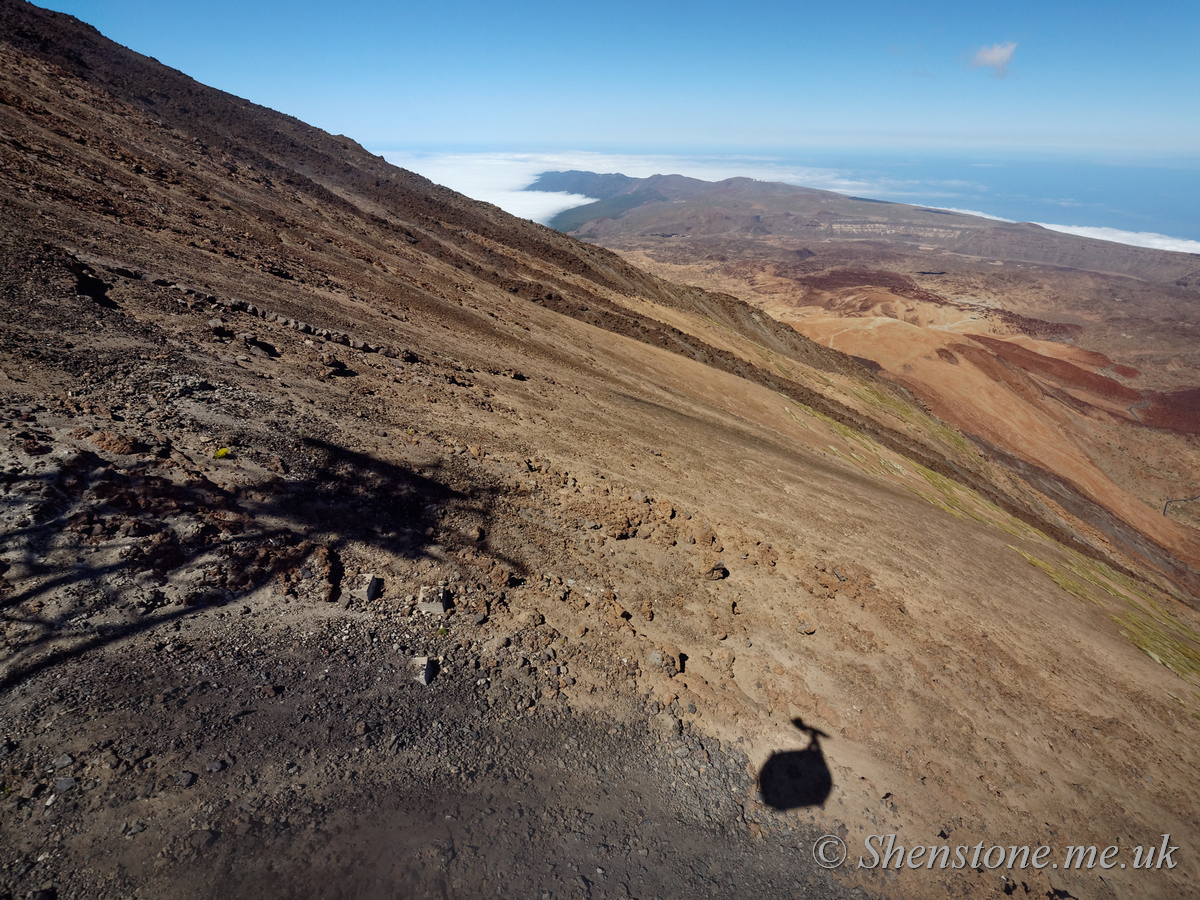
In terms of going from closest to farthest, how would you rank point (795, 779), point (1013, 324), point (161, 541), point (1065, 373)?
point (161, 541), point (795, 779), point (1065, 373), point (1013, 324)

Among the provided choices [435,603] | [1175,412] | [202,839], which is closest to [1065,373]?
[1175,412]

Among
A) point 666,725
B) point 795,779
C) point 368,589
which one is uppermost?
point 368,589

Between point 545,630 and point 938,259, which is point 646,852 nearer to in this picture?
point 545,630

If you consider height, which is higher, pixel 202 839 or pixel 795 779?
pixel 202 839

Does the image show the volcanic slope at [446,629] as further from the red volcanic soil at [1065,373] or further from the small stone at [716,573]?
the red volcanic soil at [1065,373]

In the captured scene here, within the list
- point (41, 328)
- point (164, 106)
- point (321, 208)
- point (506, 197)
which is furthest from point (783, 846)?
point (506, 197)

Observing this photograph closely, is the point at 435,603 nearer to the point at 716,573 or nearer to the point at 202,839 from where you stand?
the point at 202,839

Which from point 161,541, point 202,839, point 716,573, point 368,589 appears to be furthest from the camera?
point 716,573
